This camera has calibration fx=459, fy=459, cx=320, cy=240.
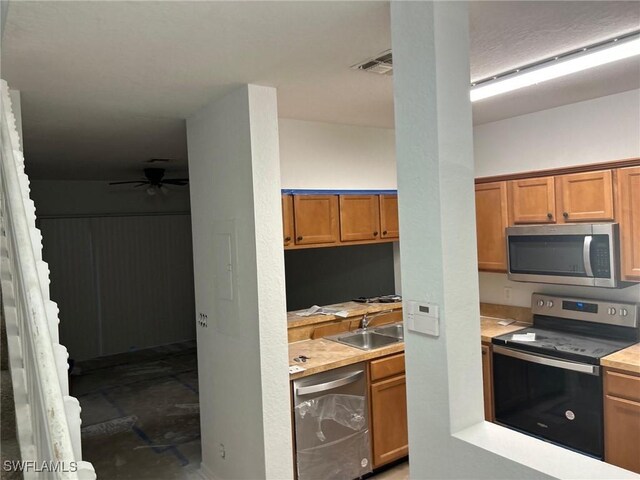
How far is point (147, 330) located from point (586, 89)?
6.84 m

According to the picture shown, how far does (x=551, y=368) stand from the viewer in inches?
119

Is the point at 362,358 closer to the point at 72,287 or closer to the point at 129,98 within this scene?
the point at 129,98

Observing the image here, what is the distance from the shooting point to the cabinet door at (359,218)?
11.9 ft

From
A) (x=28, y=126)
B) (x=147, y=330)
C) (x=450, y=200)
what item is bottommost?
(x=147, y=330)

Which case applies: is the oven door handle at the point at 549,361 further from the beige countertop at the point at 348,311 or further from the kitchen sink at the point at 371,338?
the beige countertop at the point at 348,311

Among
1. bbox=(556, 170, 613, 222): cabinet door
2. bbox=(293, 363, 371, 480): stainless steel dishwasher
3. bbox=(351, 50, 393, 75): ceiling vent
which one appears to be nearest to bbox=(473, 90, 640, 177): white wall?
bbox=(556, 170, 613, 222): cabinet door

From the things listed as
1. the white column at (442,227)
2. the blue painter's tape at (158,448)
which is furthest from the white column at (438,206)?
the blue painter's tape at (158,448)

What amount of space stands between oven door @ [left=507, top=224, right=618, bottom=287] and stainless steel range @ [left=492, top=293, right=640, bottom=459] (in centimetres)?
35

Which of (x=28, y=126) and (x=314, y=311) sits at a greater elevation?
(x=28, y=126)

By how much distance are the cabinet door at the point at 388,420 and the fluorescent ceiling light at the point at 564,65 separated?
2.05 metres

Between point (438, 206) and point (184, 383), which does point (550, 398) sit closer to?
point (438, 206)

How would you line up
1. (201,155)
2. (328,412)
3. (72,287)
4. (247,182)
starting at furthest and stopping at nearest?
(72,287) → (201,155) → (328,412) → (247,182)

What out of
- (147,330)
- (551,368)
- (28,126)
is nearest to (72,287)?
(147,330)

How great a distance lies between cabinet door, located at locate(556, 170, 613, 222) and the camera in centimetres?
300
